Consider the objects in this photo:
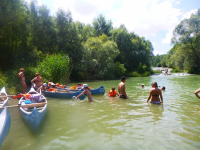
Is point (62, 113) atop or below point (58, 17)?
below

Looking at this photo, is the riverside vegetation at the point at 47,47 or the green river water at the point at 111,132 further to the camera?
the riverside vegetation at the point at 47,47

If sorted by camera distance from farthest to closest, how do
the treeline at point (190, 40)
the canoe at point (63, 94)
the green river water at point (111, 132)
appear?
the treeline at point (190, 40), the canoe at point (63, 94), the green river water at point (111, 132)

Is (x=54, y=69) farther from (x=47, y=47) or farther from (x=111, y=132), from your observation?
(x=47, y=47)

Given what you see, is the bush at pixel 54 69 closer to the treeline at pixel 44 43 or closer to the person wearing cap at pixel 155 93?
the treeline at pixel 44 43

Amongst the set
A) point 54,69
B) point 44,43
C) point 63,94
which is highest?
point 44,43

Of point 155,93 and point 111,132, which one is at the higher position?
point 155,93

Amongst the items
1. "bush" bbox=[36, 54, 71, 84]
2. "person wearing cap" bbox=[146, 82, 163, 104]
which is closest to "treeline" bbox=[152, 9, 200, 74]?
"bush" bbox=[36, 54, 71, 84]

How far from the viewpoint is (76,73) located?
1150 inches

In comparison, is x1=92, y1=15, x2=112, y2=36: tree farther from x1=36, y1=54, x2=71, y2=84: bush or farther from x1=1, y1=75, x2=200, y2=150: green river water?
x1=1, y1=75, x2=200, y2=150: green river water

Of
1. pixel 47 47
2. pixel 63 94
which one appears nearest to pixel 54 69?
pixel 63 94

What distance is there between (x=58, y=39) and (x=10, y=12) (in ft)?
32.2

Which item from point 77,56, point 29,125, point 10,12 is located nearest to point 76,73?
point 77,56

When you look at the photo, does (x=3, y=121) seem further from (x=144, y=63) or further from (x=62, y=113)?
(x=144, y=63)

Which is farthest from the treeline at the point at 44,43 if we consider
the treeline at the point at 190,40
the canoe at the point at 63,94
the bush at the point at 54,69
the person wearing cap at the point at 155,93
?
the treeline at the point at 190,40
